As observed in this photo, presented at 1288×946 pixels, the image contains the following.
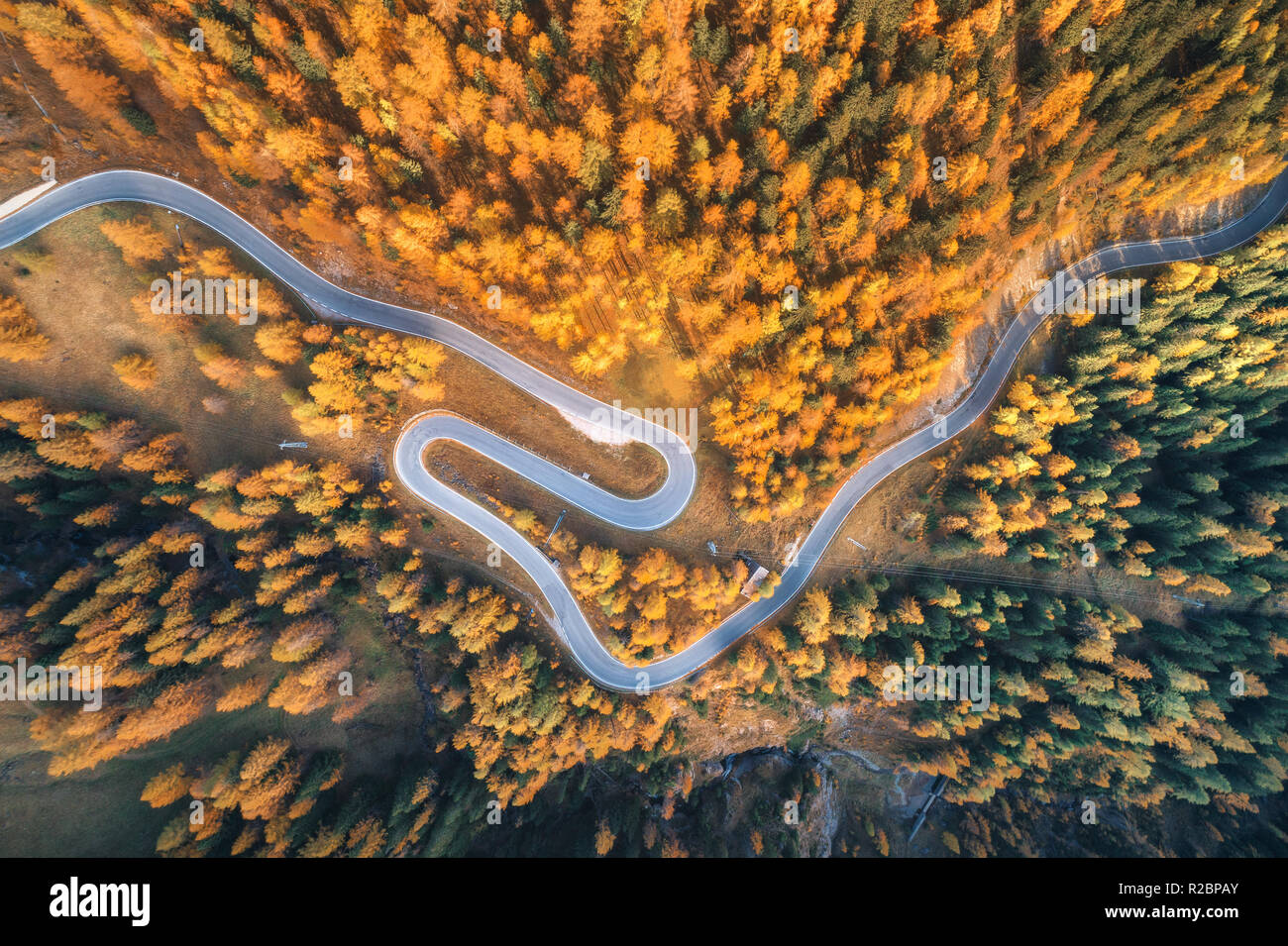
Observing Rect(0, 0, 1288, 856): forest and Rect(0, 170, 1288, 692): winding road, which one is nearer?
Rect(0, 0, 1288, 856): forest

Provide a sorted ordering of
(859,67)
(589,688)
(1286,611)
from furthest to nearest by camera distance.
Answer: (1286,611) → (589,688) → (859,67)

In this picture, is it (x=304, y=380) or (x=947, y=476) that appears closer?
(x=304, y=380)

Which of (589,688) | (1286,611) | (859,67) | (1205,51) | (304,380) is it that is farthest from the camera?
(1286,611)

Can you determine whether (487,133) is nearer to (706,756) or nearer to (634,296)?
(634,296)

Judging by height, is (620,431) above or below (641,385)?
below

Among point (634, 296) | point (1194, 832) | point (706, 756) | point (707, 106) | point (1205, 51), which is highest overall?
point (1205, 51)

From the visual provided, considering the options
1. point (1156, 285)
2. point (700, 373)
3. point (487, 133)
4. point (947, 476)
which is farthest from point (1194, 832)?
point (487, 133)

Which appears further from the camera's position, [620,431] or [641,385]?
[620,431]

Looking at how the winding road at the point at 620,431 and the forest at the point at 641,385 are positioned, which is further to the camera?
the winding road at the point at 620,431
